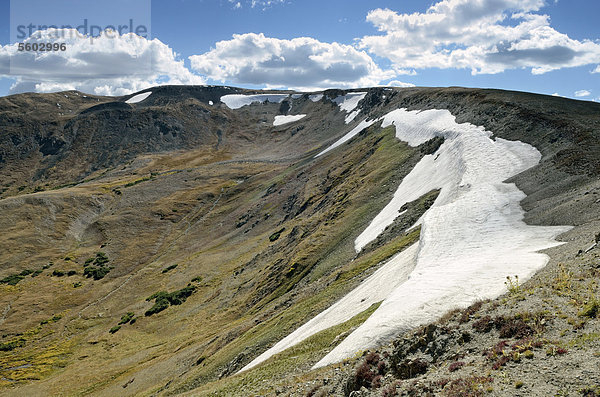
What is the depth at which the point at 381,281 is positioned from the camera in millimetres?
26109

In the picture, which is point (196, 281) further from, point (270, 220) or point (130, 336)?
point (270, 220)

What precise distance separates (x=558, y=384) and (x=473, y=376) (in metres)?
2.20

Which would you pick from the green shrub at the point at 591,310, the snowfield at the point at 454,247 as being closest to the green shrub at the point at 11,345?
the snowfield at the point at 454,247

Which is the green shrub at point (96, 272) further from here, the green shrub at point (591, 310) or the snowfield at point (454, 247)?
the green shrub at point (591, 310)

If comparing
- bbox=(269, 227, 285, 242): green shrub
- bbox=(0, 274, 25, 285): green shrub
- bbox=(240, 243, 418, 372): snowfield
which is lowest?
bbox=(0, 274, 25, 285): green shrub

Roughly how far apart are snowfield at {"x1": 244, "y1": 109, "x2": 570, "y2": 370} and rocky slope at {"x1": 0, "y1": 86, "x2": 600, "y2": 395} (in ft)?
4.58

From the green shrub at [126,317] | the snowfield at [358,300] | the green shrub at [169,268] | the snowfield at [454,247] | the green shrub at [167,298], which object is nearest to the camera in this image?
the snowfield at [454,247]

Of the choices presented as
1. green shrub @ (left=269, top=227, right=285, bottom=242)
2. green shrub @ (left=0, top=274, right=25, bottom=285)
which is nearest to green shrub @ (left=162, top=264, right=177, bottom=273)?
green shrub @ (left=269, top=227, right=285, bottom=242)

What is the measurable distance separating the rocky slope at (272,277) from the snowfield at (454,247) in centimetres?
140

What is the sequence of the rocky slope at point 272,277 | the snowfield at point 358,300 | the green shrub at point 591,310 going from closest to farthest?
the green shrub at point 591,310 → the rocky slope at point 272,277 → the snowfield at point 358,300

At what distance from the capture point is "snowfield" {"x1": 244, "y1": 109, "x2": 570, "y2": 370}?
17.7 m

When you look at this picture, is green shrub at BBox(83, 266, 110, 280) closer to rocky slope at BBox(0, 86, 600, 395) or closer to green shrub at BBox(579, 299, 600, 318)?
rocky slope at BBox(0, 86, 600, 395)

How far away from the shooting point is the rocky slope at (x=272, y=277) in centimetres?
1327

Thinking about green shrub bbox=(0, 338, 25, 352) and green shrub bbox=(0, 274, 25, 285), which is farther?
green shrub bbox=(0, 274, 25, 285)
